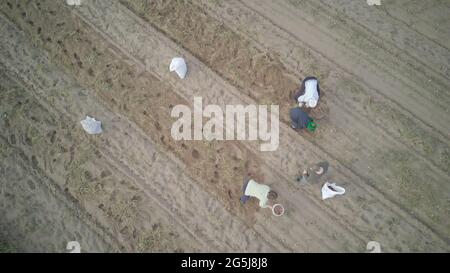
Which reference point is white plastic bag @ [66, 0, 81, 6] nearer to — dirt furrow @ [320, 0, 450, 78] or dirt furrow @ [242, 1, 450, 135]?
dirt furrow @ [242, 1, 450, 135]

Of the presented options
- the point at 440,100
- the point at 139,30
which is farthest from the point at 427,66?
the point at 139,30

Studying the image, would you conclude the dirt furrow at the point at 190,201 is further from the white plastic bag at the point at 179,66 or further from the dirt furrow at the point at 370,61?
the dirt furrow at the point at 370,61

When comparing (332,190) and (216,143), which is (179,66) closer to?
(216,143)

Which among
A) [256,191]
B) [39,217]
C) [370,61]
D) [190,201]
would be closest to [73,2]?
[39,217]

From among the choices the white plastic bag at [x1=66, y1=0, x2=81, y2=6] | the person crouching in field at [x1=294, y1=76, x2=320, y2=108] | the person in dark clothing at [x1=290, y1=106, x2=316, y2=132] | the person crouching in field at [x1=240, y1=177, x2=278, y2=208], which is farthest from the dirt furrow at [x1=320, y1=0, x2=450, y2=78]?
the white plastic bag at [x1=66, y1=0, x2=81, y2=6]

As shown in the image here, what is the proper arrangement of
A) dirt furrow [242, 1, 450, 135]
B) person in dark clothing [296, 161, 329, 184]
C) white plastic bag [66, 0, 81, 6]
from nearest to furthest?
person in dark clothing [296, 161, 329, 184], dirt furrow [242, 1, 450, 135], white plastic bag [66, 0, 81, 6]

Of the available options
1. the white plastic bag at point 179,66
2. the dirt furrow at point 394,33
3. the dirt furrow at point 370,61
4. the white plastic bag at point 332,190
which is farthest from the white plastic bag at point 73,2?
the white plastic bag at point 332,190
